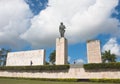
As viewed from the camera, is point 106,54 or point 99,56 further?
point 106,54

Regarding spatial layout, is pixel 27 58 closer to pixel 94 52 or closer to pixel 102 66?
pixel 94 52

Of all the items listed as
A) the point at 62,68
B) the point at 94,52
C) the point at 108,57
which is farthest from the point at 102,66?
the point at 108,57

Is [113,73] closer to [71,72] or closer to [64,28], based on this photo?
[71,72]

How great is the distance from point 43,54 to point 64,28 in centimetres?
525

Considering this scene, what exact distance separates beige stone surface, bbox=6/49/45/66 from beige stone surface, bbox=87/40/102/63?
7883 mm

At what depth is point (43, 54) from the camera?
25.8 m

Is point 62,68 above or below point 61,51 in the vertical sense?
below

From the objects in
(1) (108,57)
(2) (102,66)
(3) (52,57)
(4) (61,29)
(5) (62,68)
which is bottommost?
(5) (62,68)

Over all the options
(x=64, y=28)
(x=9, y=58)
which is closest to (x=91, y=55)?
(x=64, y=28)

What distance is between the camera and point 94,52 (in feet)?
68.3

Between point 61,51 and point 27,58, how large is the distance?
761 cm

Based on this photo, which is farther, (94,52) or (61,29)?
(61,29)

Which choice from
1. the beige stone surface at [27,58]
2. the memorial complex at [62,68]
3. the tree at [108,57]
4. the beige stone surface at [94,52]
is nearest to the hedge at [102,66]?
the memorial complex at [62,68]

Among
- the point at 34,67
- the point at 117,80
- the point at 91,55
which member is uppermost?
the point at 91,55
